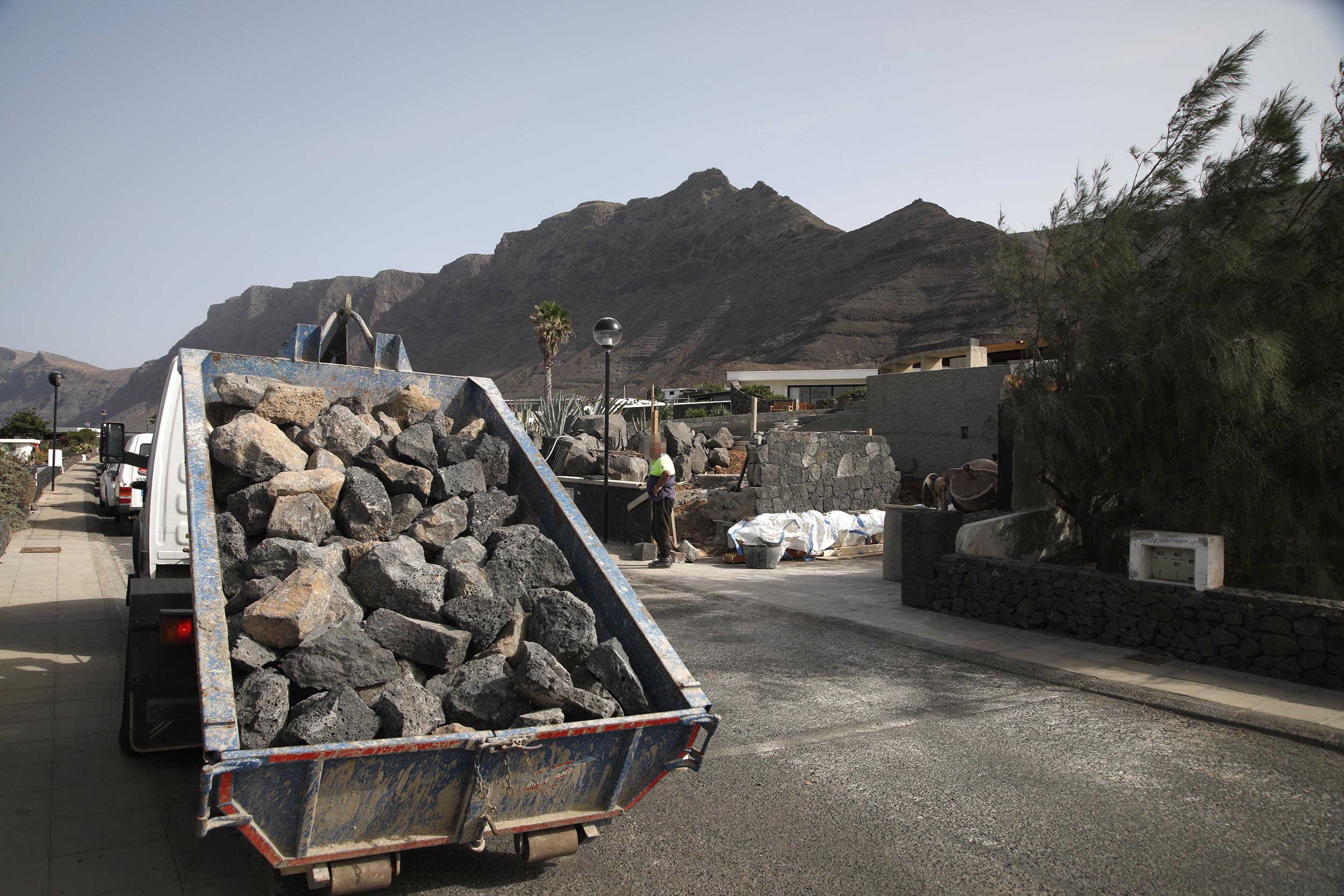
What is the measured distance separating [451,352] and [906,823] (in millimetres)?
131031

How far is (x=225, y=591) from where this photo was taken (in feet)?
12.3

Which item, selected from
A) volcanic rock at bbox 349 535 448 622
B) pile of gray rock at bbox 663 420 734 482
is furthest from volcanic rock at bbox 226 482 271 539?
pile of gray rock at bbox 663 420 734 482

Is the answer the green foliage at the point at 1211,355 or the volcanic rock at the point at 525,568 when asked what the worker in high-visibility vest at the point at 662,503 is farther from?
the volcanic rock at the point at 525,568

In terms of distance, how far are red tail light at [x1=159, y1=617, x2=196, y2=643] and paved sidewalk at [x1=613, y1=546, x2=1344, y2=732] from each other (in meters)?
6.09

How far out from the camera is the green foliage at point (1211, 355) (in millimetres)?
7141

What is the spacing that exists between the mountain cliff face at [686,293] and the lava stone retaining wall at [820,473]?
5147cm

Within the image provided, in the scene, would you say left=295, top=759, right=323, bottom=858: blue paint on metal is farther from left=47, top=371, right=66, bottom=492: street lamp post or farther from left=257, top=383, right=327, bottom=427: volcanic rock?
left=47, top=371, right=66, bottom=492: street lamp post

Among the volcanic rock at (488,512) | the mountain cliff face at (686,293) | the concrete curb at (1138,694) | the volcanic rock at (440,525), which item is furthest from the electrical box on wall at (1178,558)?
the mountain cliff face at (686,293)

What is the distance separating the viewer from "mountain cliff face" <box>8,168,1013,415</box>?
7988cm

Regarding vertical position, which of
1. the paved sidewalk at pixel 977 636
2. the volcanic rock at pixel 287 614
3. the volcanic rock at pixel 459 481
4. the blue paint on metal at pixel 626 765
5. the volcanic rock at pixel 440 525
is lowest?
the paved sidewalk at pixel 977 636

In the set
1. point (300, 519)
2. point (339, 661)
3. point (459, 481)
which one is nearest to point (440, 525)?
point (459, 481)

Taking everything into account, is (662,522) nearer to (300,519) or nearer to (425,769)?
(300,519)

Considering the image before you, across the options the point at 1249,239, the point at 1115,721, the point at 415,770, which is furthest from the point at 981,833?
the point at 1249,239

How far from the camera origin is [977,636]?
8250 millimetres
